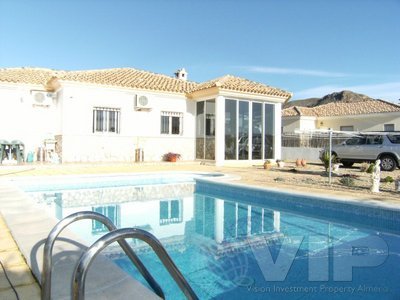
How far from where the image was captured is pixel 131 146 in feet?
59.3

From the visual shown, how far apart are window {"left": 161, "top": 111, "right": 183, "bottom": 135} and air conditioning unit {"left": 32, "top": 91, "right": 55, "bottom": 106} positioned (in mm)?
6161

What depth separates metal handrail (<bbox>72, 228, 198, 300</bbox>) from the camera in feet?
6.52

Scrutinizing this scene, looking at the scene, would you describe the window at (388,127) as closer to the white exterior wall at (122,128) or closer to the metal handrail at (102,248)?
the white exterior wall at (122,128)

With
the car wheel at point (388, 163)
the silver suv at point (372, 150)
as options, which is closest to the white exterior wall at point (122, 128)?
the silver suv at point (372, 150)

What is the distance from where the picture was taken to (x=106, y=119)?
17.4 m

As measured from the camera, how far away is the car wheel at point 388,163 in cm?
1607

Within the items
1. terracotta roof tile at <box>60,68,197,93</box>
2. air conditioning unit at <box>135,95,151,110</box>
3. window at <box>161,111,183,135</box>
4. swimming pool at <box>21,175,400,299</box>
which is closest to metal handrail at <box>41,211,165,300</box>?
swimming pool at <box>21,175,400,299</box>

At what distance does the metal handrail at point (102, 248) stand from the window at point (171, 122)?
1688 cm

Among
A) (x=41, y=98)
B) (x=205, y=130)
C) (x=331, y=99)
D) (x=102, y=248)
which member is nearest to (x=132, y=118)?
(x=205, y=130)

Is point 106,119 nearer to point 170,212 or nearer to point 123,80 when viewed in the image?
point 123,80

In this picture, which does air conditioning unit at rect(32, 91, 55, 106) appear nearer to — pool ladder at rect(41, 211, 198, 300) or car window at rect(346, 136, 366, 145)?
pool ladder at rect(41, 211, 198, 300)

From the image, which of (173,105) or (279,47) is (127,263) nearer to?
(173,105)

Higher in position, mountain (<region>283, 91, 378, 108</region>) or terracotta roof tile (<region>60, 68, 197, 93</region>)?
mountain (<region>283, 91, 378, 108</region>)

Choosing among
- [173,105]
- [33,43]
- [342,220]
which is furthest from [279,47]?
[342,220]
